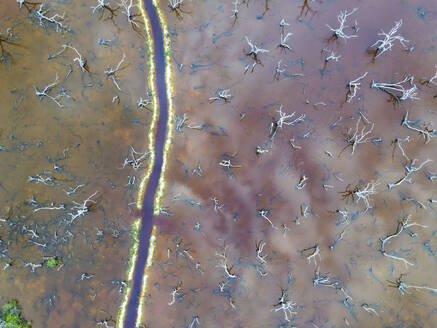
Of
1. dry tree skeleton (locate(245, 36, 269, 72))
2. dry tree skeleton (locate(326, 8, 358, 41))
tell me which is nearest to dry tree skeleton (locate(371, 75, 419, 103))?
dry tree skeleton (locate(326, 8, 358, 41))

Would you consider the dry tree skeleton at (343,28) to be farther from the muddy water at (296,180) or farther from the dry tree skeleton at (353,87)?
the dry tree skeleton at (353,87)

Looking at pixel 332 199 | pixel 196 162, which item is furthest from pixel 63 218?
pixel 332 199

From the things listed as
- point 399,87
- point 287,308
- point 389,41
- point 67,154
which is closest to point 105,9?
point 67,154

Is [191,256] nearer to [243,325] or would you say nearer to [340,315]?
[243,325]

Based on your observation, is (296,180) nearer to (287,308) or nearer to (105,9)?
(287,308)

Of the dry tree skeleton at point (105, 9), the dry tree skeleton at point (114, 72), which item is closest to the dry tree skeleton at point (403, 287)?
the dry tree skeleton at point (114, 72)

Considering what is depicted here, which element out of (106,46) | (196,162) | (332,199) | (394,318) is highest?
(106,46)
